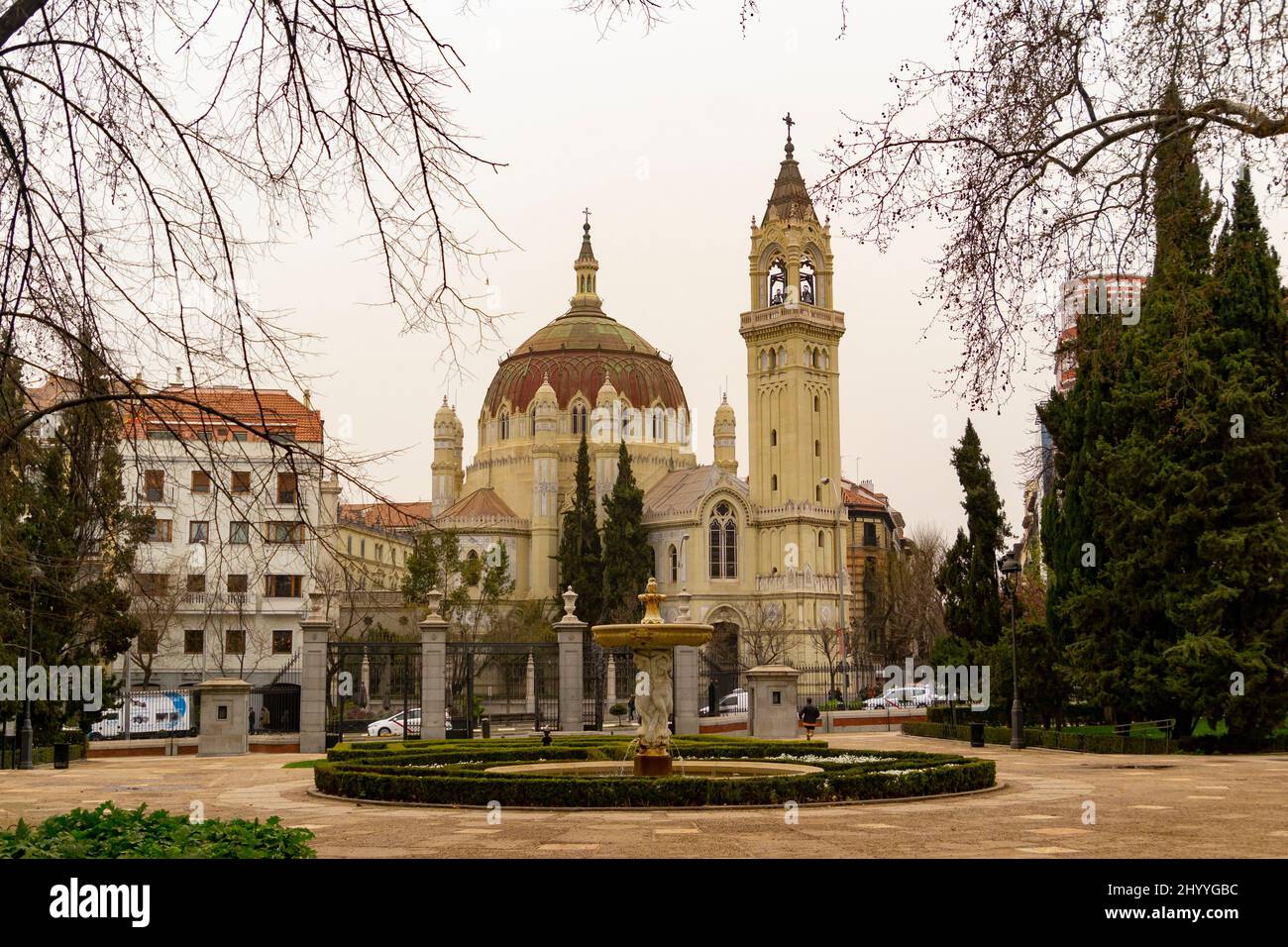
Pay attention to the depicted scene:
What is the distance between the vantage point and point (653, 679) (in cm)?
1934

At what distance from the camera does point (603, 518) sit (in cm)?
8688

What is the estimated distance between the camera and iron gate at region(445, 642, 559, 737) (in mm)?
36094

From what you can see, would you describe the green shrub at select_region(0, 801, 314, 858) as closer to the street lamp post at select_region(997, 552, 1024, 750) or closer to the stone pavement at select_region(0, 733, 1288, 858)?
the stone pavement at select_region(0, 733, 1288, 858)

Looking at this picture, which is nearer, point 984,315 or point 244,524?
point 244,524

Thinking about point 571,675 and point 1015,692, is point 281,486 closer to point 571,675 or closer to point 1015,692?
point 1015,692

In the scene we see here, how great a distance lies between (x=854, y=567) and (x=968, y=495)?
70793mm

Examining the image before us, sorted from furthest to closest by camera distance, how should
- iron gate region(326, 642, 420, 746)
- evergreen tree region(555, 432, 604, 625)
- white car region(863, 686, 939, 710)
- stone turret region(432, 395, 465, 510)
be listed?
stone turret region(432, 395, 465, 510)
evergreen tree region(555, 432, 604, 625)
white car region(863, 686, 939, 710)
iron gate region(326, 642, 420, 746)

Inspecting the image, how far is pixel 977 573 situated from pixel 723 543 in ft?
155

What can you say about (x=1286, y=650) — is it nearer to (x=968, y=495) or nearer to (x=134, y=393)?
(x=968, y=495)

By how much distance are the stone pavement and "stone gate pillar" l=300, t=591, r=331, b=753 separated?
946 cm

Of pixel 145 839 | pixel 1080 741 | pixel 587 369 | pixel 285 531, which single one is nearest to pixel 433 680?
pixel 1080 741

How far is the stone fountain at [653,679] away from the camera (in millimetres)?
19062

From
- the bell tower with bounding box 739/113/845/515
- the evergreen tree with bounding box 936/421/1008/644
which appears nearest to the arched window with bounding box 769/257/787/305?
the bell tower with bounding box 739/113/845/515
